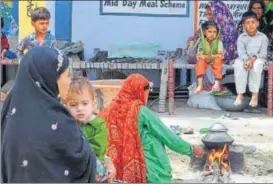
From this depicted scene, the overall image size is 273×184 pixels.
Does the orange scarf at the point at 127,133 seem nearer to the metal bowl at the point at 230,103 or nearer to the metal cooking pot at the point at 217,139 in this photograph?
the metal cooking pot at the point at 217,139

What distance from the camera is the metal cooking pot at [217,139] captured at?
6.17 m

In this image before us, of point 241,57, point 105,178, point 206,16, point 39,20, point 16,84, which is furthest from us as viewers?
point 206,16

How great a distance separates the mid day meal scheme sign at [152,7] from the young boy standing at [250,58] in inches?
66.2

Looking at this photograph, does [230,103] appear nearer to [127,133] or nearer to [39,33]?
[39,33]

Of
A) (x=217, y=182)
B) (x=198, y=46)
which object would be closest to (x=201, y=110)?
(x=198, y=46)

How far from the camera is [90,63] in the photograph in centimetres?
951

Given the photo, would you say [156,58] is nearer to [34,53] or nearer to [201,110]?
[201,110]

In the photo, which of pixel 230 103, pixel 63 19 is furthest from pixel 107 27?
pixel 230 103

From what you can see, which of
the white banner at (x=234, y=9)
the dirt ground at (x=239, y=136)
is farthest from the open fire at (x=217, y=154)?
the white banner at (x=234, y=9)

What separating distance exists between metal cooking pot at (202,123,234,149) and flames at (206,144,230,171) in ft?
0.14

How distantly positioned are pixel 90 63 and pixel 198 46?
1521mm

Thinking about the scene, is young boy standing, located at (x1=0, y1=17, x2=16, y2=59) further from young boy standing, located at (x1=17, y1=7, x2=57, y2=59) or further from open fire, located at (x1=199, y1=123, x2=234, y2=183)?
open fire, located at (x1=199, y1=123, x2=234, y2=183)

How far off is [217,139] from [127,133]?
1.24m

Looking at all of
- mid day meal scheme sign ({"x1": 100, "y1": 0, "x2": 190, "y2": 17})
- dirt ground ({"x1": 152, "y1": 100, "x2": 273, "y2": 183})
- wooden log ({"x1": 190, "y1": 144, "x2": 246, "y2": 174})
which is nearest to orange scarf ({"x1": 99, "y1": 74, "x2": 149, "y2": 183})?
dirt ground ({"x1": 152, "y1": 100, "x2": 273, "y2": 183})
